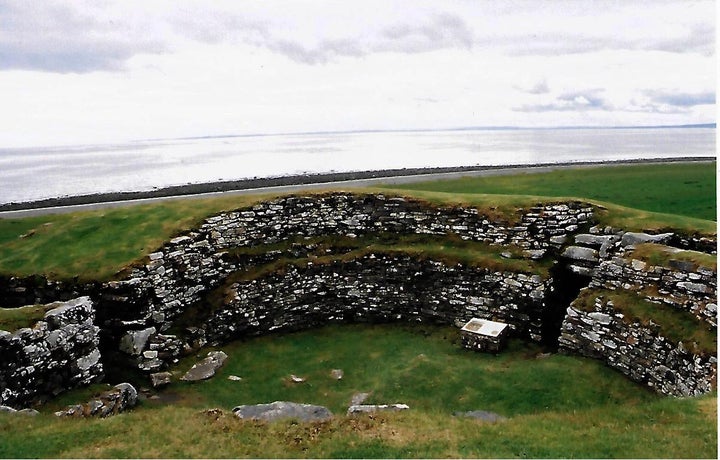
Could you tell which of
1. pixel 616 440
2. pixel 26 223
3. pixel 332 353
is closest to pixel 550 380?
pixel 616 440

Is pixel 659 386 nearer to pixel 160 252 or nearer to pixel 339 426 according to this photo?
pixel 339 426

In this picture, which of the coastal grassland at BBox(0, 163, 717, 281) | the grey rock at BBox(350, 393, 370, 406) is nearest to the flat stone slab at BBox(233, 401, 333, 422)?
the grey rock at BBox(350, 393, 370, 406)

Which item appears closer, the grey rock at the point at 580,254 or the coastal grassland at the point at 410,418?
the coastal grassland at the point at 410,418

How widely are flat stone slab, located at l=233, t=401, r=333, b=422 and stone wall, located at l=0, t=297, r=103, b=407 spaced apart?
738 cm

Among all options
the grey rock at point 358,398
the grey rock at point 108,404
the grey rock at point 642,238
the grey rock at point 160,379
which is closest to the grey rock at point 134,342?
the grey rock at point 160,379

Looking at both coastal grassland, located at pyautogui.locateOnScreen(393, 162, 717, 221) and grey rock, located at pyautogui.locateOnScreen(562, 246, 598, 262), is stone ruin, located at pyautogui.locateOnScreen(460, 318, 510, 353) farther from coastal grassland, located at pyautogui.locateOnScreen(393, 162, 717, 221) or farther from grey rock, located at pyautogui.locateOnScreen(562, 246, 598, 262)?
coastal grassland, located at pyautogui.locateOnScreen(393, 162, 717, 221)

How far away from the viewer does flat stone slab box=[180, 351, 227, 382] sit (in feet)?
62.4

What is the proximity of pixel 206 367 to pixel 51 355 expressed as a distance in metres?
5.45

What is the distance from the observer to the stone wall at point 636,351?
15742mm

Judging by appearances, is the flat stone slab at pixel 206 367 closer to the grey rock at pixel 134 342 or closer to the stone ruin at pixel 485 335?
the grey rock at pixel 134 342

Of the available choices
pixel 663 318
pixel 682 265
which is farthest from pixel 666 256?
pixel 663 318

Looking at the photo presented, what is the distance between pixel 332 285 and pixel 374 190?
236 inches

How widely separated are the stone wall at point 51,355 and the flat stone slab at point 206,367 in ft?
10.5

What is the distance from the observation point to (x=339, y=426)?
11422 mm
